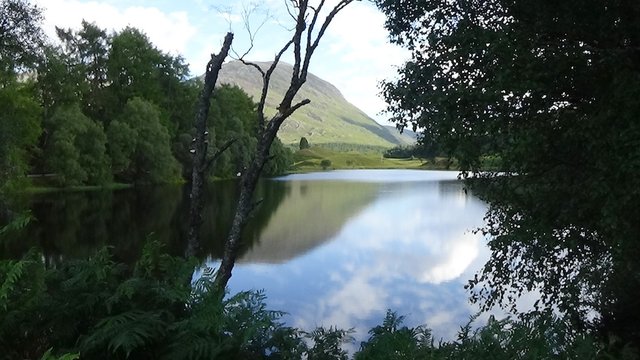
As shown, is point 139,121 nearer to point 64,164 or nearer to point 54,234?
point 64,164

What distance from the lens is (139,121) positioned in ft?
213

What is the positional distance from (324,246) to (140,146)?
141 ft

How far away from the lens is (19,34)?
95.8ft

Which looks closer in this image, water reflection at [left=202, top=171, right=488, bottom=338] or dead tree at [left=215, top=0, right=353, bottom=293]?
dead tree at [left=215, top=0, right=353, bottom=293]

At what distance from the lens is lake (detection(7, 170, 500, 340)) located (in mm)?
19297

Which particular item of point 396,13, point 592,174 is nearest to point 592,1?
point 592,174

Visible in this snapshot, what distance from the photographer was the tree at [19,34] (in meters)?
28.1

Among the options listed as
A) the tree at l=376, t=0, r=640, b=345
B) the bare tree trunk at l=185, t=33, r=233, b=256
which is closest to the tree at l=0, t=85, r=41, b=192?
the bare tree trunk at l=185, t=33, r=233, b=256

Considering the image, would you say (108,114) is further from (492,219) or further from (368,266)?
(492,219)

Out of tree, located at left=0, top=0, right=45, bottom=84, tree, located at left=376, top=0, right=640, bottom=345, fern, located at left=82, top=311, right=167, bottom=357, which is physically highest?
tree, located at left=0, top=0, right=45, bottom=84

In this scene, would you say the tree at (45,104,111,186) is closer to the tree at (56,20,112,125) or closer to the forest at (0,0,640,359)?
the tree at (56,20,112,125)

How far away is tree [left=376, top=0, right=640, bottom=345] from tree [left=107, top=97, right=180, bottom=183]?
56.8 metres

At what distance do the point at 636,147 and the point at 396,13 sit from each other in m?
6.25

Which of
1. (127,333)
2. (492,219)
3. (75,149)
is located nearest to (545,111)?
(492,219)
